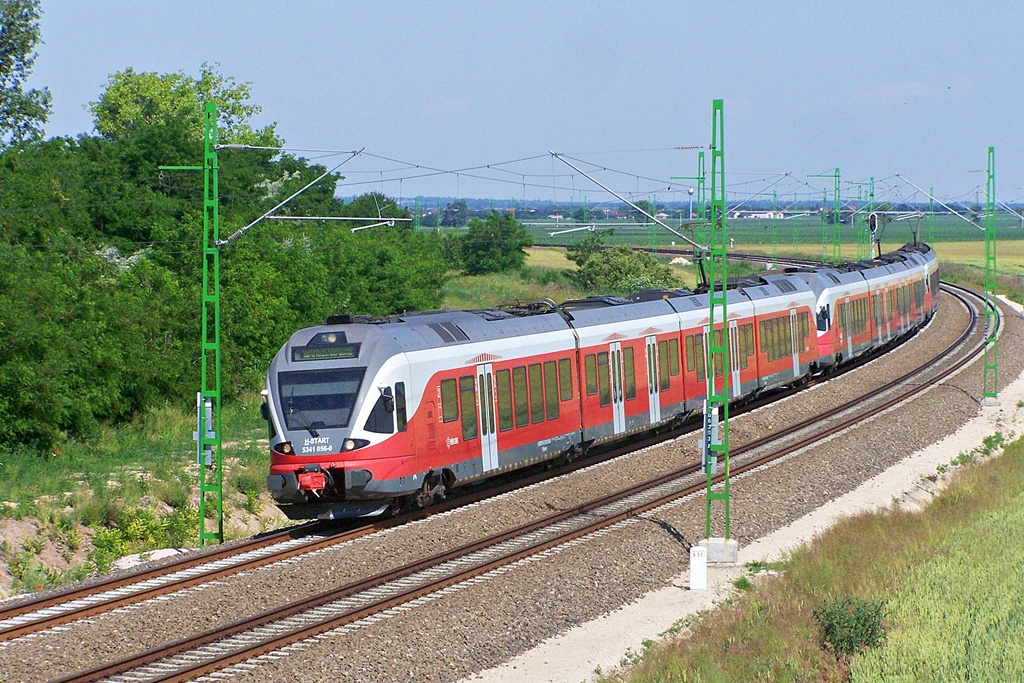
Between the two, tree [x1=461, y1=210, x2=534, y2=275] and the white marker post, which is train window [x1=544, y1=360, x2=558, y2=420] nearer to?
the white marker post

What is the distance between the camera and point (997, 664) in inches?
572

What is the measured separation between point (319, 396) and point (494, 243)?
61.3m

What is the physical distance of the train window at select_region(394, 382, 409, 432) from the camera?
65.8ft

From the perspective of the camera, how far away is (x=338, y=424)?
19.8 m

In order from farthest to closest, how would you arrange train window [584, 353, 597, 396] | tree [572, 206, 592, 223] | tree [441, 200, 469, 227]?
tree [441, 200, 469, 227], tree [572, 206, 592, 223], train window [584, 353, 597, 396]

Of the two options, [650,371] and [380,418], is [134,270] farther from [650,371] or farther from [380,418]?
[380,418]

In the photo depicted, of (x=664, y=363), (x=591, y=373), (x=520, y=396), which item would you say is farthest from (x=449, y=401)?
(x=664, y=363)

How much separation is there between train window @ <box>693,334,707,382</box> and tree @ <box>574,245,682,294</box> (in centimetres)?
4502

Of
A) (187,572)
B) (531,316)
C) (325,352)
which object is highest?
(531,316)

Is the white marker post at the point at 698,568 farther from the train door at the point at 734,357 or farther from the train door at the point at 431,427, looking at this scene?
the train door at the point at 734,357

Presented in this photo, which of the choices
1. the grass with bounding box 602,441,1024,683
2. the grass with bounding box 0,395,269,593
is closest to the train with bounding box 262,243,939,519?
the grass with bounding box 602,441,1024,683

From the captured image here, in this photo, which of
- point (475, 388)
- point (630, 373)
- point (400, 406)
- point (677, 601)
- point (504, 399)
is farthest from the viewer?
point (630, 373)

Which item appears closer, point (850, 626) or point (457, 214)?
point (850, 626)

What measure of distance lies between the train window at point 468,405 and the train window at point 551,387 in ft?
8.59
